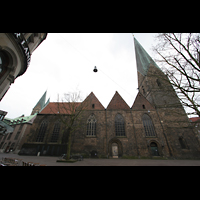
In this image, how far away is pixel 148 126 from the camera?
1911 centimetres

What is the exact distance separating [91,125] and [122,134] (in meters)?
5.88

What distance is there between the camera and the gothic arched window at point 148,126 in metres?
18.5

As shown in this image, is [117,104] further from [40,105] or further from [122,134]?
[40,105]

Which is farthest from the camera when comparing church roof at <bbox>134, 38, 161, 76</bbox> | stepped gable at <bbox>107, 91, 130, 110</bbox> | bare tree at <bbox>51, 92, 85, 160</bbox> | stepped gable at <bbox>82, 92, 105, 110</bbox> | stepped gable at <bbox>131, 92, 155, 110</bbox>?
church roof at <bbox>134, 38, 161, 76</bbox>

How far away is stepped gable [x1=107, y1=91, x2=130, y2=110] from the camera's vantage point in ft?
69.9

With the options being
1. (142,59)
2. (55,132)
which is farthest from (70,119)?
(142,59)

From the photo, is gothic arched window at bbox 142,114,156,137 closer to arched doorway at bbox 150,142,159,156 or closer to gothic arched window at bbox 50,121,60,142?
arched doorway at bbox 150,142,159,156

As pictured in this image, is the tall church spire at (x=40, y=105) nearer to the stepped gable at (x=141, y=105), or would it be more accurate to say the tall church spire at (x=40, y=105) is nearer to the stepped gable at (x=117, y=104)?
the stepped gable at (x=117, y=104)

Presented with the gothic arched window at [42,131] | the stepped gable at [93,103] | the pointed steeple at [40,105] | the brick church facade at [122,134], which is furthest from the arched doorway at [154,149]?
the pointed steeple at [40,105]

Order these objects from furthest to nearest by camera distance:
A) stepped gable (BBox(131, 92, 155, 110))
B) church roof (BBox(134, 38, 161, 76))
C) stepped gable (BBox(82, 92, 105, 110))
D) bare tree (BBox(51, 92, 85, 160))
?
church roof (BBox(134, 38, 161, 76)) → stepped gable (BBox(82, 92, 105, 110)) → stepped gable (BBox(131, 92, 155, 110)) → bare tree (BBox(51, 92, 85, 160))

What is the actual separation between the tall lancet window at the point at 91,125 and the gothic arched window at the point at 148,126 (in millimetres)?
9347

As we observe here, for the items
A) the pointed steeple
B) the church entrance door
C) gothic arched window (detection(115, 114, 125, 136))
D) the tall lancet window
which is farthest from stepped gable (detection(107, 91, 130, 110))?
the pointed steeple
